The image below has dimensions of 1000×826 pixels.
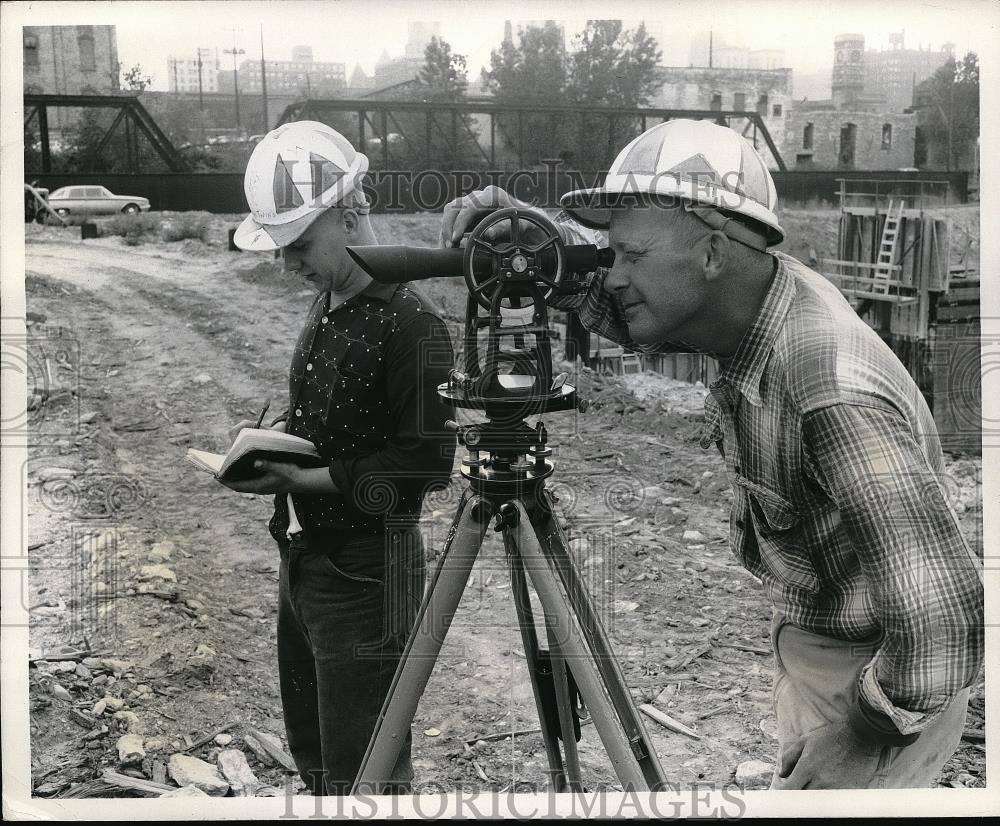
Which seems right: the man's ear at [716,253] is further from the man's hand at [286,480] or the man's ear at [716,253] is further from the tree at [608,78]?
the tree at [608,78]

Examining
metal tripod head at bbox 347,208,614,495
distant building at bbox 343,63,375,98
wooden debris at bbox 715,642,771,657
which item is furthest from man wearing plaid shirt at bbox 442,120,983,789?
wooden debris at bbox 715,642,771,657

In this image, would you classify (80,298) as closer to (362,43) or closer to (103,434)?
(103,434)

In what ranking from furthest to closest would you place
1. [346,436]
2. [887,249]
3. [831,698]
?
[887,249], [346,436], [831,698]

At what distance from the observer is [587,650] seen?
6.80 ft

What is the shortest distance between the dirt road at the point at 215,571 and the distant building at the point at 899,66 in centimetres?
143

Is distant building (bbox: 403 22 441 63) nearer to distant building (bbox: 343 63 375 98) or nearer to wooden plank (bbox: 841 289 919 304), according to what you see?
distant building (bbox: 343 63 375 98)

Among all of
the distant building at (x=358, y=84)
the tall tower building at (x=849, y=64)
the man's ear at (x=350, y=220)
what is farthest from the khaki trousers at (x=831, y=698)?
the distant building at (x=358, y=84)

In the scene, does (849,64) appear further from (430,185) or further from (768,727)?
(768,727)

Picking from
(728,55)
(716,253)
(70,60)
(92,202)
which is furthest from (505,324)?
(92,202)

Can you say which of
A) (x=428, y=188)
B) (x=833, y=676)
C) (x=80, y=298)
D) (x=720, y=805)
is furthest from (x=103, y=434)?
(x=833, y=676)

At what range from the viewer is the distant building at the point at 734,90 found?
9.77 ft

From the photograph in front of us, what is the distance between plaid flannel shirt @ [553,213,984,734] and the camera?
1.65 metres

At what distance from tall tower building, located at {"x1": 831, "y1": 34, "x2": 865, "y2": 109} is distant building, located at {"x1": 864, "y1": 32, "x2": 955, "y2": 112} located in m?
0.02

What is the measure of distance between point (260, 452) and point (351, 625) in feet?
1.67
